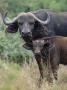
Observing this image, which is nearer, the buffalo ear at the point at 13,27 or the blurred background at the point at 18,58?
the blurred background at the point at 18,58

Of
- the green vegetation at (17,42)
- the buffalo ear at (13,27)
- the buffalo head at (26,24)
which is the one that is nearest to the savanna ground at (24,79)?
the buffalo head at (26,24)

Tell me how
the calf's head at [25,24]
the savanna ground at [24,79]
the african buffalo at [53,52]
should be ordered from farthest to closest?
the calf's head at [25,24] → the african buffalo at [53,52] → the savanna ground at [24,79]

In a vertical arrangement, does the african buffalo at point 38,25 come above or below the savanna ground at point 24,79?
above

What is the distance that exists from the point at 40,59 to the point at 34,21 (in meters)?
1.28

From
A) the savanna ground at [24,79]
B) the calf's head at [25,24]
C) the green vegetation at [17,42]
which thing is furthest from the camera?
the green vegetation at [17,42]

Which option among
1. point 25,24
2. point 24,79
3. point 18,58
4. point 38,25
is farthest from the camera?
point 18,58

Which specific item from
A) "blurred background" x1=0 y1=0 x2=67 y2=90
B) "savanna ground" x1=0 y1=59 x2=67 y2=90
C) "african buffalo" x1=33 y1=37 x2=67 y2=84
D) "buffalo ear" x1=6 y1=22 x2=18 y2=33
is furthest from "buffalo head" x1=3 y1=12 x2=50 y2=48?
"savanna ground" x1=0 y1=59 x2=67 y2=90

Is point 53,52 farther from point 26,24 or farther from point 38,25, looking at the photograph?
point 38,25

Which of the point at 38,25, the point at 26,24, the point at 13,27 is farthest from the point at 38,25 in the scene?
the point at 13,27

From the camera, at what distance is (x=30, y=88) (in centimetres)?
866

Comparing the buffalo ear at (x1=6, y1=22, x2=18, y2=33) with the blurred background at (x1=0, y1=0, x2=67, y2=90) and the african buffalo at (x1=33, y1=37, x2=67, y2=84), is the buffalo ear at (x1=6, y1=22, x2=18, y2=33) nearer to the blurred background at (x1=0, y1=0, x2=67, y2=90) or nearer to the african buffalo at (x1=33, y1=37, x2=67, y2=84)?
the blurred background at (x1=0, y1=0, x2=67, y2=90)

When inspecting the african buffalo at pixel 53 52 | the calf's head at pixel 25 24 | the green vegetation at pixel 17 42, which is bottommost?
the green vegetation at pixel 17 42

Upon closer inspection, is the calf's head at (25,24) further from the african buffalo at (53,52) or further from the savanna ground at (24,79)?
the savanna ground at (24,79)

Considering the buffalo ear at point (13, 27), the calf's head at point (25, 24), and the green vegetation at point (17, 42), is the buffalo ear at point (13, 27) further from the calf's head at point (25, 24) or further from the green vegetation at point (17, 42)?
the green vegetation at point (17, 42)
